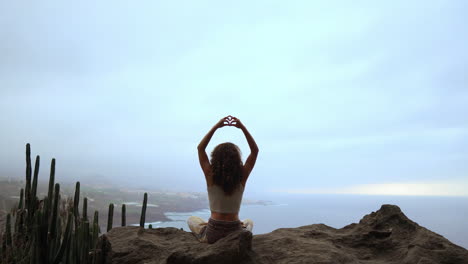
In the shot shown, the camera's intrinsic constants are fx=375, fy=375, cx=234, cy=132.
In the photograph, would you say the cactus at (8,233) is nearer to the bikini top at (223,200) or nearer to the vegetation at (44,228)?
the vegetation at (44,228)

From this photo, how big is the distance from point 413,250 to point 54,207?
5378 mm

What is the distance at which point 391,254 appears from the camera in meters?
4.54

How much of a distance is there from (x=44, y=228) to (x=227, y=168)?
354cm

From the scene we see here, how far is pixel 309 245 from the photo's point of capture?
14.5ft

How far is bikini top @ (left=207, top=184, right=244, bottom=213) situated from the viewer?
174 inches

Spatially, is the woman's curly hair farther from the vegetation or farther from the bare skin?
the vegetation

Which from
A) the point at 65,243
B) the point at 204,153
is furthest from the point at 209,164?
the point at 65,243

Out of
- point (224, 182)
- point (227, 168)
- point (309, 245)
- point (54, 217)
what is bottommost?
point (309, 245)

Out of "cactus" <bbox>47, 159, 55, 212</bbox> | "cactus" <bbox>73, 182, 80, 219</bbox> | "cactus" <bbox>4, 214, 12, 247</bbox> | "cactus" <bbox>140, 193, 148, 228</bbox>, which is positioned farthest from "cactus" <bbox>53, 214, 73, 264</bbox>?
"cactus" <bbox>140, 193, 148, 228</bbox>

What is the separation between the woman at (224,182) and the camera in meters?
4.40

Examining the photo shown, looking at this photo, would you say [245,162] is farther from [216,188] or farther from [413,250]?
[413,250]

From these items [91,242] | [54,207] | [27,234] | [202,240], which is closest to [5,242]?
[27,234]

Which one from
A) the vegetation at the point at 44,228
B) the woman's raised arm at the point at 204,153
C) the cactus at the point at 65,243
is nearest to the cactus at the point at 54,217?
the vegetation at the point at 44,228

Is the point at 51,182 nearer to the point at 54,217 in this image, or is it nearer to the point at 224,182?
the point at 54,217
